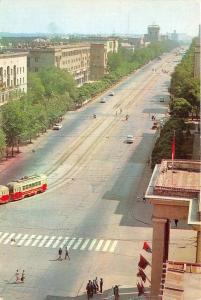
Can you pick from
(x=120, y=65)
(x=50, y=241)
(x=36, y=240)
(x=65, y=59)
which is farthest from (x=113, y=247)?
(x=120, y=65)

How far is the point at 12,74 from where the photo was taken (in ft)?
180

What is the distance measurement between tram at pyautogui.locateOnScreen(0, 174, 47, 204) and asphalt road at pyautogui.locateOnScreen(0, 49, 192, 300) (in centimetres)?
40

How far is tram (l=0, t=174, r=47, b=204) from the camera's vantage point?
2805 cm

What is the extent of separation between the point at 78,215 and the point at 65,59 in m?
50.3

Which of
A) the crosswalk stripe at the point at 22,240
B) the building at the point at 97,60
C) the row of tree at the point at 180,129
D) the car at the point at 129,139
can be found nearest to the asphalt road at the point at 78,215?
the crosswalk stripe at the point at 22,240

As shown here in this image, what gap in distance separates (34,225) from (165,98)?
45518mm

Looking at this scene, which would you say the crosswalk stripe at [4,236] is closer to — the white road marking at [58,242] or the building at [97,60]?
the white road marking at [58,242]

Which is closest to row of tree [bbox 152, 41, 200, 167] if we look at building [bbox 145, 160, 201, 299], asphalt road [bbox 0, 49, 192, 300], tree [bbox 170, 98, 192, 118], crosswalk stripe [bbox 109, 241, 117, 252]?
tree [bbox 170, 98, 192, 118]

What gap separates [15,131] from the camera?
3806 cm

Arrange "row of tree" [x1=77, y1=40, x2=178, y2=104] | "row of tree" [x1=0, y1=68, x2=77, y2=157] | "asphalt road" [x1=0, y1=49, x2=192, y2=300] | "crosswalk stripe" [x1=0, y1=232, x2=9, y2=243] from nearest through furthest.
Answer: "asphalt road" [x1=0, y1=49, x2=192, y2=300] < "crosswalk stripe" [x1=0, y1=232, x2=9, y2=243] < "row of tree" [x1=0, y1=68, x2=77, y2=157] < "row of tree" [x1=77, y1=40, x2=178, y2=104]

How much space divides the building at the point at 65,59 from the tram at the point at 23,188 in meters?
40.0

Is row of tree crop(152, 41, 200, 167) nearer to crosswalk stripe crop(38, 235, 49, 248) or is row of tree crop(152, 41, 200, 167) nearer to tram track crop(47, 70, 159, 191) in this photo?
tram track crop(47, 70, 159, 191)

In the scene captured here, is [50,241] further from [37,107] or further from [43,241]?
[37,107]

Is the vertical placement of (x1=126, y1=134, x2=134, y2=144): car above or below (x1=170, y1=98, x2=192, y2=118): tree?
below
